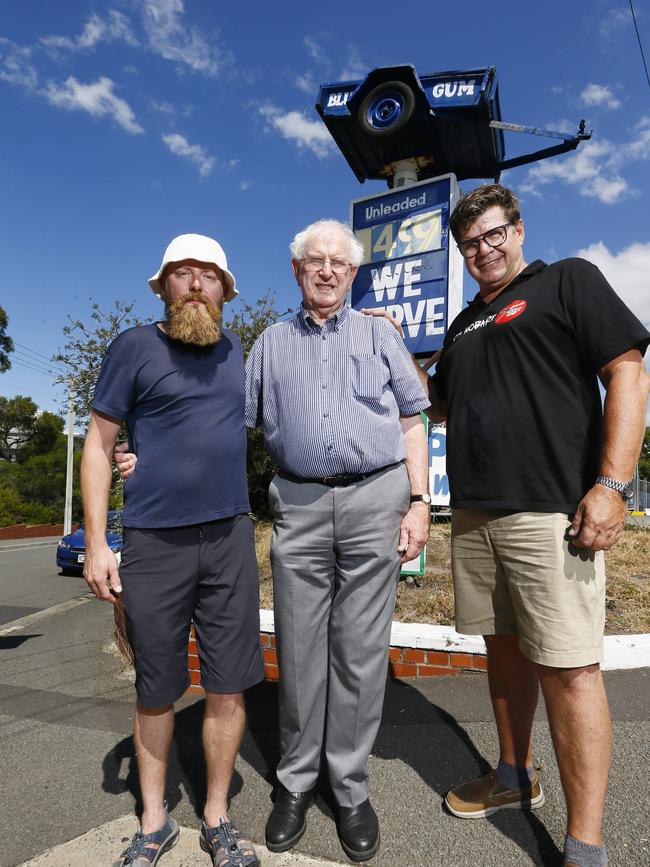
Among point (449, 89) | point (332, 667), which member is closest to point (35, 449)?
point (449, 89)

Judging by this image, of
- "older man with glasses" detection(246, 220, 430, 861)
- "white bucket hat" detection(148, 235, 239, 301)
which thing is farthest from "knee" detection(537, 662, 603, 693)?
"white bucket hat" detection(148, 235, 239, 301)

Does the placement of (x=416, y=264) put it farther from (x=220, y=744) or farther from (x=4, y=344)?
(x=4, y=344)

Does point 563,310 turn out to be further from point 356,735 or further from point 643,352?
point 356,735

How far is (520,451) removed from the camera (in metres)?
1.90

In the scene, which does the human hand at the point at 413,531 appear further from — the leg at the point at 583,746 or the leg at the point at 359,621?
the leg at the point at 583,746

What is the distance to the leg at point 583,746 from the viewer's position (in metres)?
1.68

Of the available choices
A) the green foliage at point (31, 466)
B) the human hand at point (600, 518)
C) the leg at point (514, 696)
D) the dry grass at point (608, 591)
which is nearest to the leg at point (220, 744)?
the leg at point (514, 696)

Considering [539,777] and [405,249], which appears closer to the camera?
[539,777]

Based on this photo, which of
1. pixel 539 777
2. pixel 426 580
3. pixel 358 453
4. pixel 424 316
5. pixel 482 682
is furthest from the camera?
pixel 424 316

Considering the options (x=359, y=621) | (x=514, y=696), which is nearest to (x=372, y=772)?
(x=514, y=696)

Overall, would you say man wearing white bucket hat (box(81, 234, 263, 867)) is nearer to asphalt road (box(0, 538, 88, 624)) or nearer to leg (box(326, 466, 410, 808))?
leg (box(326, 466, 410, 808))

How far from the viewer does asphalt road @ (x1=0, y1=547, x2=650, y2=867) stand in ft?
6.17

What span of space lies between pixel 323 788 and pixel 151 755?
0.77 meters

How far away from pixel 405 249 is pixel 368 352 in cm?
400
